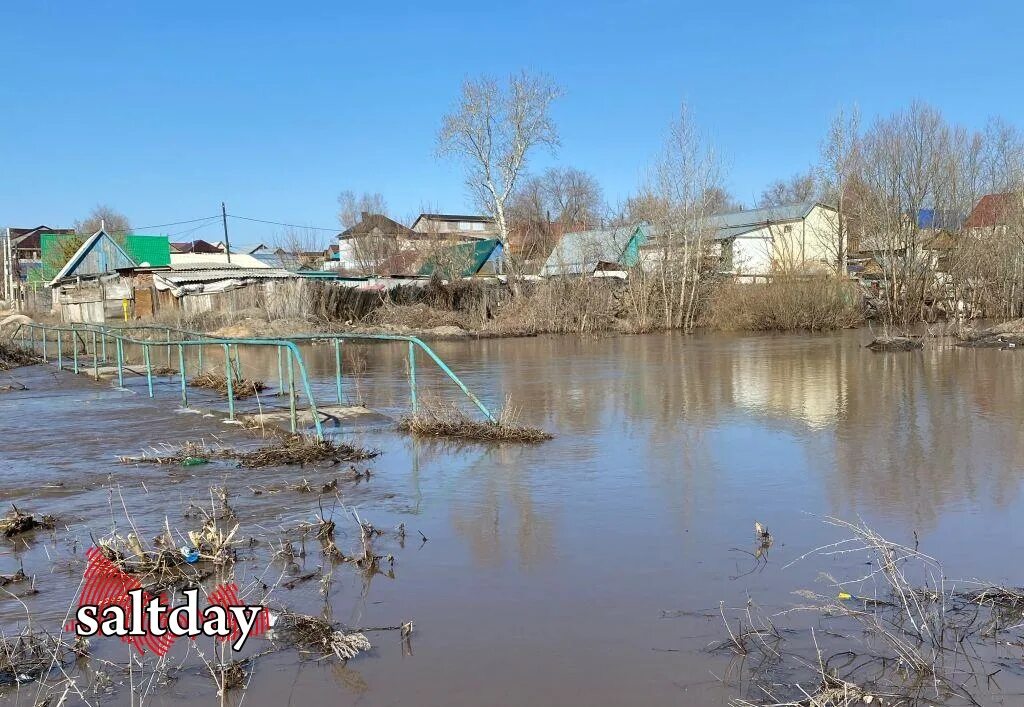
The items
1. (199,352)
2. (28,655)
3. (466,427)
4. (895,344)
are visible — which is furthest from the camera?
(895,344)

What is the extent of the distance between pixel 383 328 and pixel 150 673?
3040cm

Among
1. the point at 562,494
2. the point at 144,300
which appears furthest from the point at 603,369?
the point at 144,300

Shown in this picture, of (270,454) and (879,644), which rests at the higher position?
(270,454)

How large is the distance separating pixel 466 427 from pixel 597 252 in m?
29.5

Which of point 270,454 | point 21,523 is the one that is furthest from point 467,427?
point 21,523

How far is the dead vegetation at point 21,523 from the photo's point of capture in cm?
644

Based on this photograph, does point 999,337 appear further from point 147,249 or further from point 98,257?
point 147,249

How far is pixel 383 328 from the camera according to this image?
34.2m

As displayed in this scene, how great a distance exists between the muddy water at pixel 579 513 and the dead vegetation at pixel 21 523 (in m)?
0.16

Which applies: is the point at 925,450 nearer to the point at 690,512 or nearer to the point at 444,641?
the point at 690,512

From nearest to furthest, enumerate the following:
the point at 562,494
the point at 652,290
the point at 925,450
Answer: the point at 562,494 < the point at 925,450 < the point at 652,290

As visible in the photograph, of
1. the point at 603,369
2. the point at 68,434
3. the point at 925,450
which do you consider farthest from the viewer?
the point at 603,369

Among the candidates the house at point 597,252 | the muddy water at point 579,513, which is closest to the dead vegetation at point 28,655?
the muddy water at point 579,513

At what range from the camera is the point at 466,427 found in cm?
1021
